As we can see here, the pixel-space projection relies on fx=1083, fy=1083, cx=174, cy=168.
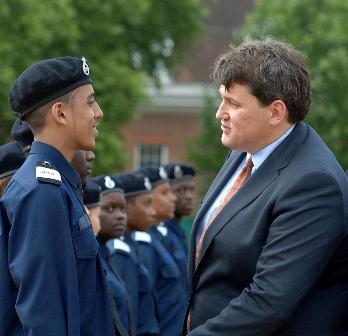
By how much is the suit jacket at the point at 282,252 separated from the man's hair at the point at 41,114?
876 millimetres

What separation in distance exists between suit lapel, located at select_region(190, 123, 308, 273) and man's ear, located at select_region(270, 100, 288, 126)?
10 cm

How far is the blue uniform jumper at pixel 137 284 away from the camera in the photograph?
352 inches

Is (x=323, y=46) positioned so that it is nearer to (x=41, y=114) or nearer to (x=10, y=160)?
(x=10, y=160)

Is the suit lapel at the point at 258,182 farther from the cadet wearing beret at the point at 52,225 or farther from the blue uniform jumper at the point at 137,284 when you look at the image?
A: the blue uniform jumper at the point at 137,284

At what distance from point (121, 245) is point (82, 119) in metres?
4.17

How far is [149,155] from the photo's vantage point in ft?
128

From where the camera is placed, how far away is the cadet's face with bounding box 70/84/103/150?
194 inches

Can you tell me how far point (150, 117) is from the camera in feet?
129

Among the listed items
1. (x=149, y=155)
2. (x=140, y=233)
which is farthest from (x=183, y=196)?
(x=149, y=155)

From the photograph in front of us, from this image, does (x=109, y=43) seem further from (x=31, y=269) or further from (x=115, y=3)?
(x=31, y=269)

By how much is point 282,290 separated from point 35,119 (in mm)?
1356

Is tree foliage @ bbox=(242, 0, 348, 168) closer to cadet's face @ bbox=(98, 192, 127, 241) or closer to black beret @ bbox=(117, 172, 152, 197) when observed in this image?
black beret @ bbox=(117, 172, 152, 197)

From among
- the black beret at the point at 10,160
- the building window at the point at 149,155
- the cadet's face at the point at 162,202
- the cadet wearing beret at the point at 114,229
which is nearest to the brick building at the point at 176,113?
the building window at the point at 149,155

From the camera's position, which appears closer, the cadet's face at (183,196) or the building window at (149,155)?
the cadet's face at (183,196)
